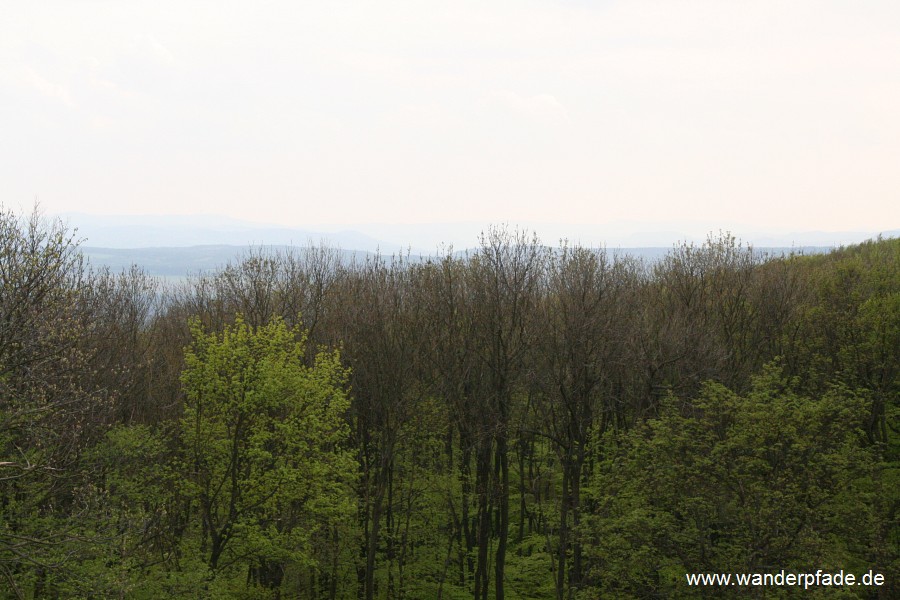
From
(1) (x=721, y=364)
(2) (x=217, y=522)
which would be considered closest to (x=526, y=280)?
(1) (x=721, y=364)

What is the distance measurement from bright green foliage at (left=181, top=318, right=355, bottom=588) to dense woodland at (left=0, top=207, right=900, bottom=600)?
0.14 metres

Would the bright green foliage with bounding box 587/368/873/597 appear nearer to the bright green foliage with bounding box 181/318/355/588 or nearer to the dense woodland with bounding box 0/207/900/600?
the dense woodland with bounding box 0/207/900/600

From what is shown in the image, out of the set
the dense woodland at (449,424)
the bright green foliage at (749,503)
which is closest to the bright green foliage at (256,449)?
the dense woodland at (449,424)

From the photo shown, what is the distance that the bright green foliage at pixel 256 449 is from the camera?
26.5 meters

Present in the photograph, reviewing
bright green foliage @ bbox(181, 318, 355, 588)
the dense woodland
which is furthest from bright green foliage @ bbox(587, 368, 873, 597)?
bright green foliage @ bbox(181, 318, 355, 588)

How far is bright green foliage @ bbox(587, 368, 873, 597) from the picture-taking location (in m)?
Result: 20.4

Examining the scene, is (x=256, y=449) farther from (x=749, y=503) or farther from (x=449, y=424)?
(x=749, y=503)

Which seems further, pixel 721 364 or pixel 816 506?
pixel 721 364

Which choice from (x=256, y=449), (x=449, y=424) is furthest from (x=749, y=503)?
(x=256, y=449)

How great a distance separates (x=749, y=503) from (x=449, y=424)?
1750 centimetres

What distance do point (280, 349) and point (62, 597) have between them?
1267 cm

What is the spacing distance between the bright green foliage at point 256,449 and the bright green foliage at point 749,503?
469 inches

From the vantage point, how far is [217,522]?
2764 cm

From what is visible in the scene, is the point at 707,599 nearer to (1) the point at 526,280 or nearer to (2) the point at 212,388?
(1) the point at 526,280
